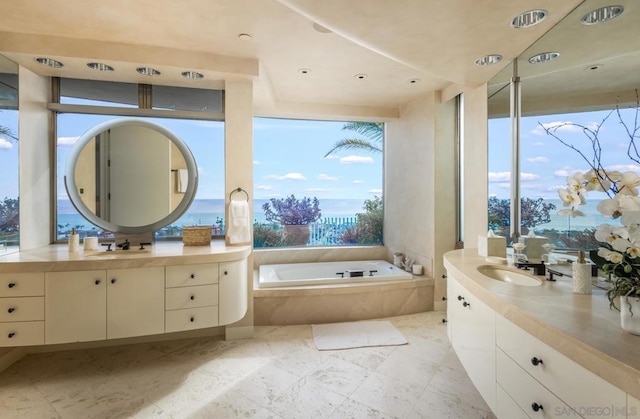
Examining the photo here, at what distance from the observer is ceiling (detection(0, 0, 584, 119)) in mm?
1778

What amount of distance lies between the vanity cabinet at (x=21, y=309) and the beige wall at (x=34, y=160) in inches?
24.5

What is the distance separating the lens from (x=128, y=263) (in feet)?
7.72

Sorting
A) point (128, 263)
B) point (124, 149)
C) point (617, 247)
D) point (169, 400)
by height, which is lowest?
point (169, 400)

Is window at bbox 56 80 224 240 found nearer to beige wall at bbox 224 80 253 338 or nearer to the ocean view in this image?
the ocean view

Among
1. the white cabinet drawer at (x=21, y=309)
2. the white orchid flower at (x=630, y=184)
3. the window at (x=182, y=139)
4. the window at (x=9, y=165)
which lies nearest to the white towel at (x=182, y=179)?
the window at (x=182, y=139)

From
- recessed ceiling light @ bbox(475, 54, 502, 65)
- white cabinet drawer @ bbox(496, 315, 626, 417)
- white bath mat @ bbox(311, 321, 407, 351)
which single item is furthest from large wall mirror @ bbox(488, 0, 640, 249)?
white bath mat @ bbox(311, 321, 407, 351)

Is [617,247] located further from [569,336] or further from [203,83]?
[203,83]

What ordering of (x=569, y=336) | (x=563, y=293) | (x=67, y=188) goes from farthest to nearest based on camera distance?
(x=67, y=188)
(x=563, y=293)
(x=569, y=336)

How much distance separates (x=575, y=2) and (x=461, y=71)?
3.04 ft

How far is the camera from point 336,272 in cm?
422

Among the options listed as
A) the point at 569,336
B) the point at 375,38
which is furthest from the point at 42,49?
the point at 569,336

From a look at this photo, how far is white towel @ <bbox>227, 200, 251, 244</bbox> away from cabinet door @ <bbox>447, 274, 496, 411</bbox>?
1917 mm

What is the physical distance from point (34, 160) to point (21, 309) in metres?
1.36

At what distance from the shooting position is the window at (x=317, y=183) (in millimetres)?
4695
